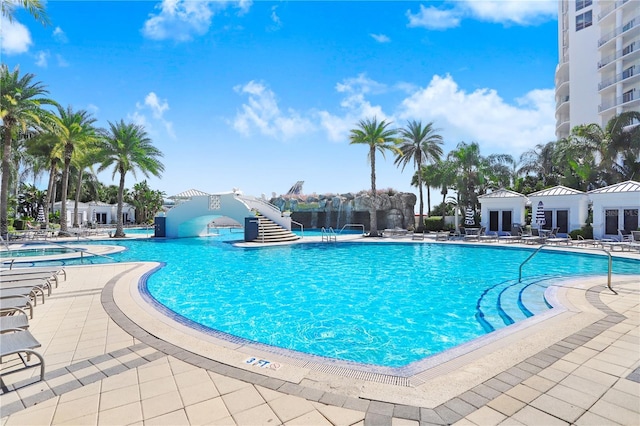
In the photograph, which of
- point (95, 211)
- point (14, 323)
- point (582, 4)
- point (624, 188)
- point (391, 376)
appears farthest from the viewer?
point (582, 4)

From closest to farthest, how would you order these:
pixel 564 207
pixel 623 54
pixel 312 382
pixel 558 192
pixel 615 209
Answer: pixel 312 382 → pixel 615 209 → pixel 564 207 → pixel 558 192 → pixel 623 54

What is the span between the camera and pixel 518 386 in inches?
126

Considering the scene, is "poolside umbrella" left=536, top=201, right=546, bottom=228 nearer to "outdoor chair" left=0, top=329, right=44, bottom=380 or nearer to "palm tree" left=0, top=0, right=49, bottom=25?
"outdoor chair" left=0, top=329, right=44, bottom=380

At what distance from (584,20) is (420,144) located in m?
38.3

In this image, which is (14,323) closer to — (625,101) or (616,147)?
(616,147)

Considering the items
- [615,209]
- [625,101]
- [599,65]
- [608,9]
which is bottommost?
[615,209]

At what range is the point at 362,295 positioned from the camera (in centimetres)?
862

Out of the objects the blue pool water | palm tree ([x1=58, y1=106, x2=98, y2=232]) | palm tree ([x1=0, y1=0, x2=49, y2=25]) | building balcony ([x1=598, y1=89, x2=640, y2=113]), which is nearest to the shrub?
the blue pool water

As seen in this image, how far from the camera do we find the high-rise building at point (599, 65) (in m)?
36.4

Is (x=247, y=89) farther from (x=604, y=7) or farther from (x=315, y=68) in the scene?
(x=604, y=7)

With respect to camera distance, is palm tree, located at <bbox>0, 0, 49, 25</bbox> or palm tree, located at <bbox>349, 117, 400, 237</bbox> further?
palm tree, located at <bbox>349, 117, 400, 237</bbox>

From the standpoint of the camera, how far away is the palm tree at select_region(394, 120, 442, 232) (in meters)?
27.5

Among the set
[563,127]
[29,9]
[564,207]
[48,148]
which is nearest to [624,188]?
[564,207]

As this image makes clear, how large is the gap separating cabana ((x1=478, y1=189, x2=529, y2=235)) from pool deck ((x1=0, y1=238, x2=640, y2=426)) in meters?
19.7
